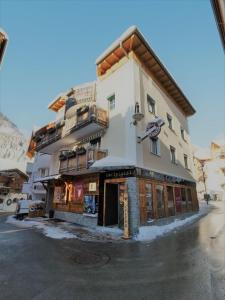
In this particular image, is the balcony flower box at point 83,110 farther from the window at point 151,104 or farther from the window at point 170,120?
the window at point 170,120

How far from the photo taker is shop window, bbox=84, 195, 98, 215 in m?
12.7

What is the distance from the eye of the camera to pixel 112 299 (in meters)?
3.72

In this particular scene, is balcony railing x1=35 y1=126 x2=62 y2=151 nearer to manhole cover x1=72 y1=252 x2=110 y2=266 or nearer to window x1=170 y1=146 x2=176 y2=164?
window x1=170 y1=146 x2=176 y2=164

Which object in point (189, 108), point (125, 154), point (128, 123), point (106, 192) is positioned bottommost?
point (106, 192)

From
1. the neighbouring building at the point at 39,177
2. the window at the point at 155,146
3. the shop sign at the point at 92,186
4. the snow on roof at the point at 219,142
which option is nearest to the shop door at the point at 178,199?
the window at the point at 155,146

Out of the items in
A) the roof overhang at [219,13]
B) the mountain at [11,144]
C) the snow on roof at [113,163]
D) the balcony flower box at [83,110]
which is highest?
the mountain at [11,144]

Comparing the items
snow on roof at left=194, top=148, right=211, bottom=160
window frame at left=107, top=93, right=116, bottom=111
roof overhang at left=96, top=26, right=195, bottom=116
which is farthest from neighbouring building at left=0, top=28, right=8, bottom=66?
snow on roof at left=194, top=148, right=211, bottom=160

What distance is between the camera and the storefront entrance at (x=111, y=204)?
12.1 meters

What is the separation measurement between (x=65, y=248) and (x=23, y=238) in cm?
283

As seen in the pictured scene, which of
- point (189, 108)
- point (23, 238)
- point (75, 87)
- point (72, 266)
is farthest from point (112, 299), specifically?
point (189, 108)

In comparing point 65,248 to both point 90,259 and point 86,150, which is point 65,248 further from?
point 86,150

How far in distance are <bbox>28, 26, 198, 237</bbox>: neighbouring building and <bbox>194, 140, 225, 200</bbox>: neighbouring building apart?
29617 mm

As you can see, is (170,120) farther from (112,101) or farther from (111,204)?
(111,204)

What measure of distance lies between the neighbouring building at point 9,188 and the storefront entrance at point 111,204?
24.1 metres
